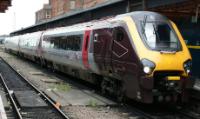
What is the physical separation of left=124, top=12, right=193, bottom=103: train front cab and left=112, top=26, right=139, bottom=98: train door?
127 mm

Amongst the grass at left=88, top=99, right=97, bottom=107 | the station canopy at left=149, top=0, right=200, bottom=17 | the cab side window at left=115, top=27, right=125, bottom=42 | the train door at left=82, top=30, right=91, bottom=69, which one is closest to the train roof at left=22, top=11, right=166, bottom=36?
the train door at left=82, top=30, right=91, bottom=69

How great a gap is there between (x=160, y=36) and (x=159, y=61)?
122cm

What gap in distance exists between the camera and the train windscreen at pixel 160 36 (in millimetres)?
12977

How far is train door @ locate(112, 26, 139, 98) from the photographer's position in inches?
500

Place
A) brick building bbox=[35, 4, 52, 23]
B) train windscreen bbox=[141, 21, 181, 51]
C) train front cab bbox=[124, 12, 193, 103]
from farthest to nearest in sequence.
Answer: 1. brick building bbox=[35, 4, 52, 23]
2. train windscreen bbox=[141, 21, 181, 51]
3. train front cab bbox=[124, 12, 193, 103]

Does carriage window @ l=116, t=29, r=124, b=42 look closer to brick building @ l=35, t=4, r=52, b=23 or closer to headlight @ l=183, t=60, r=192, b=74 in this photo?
headlight @ l=183, t=60, r=192, b=74

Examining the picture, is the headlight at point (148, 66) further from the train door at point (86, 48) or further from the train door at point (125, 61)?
the train door at point (86, 48)

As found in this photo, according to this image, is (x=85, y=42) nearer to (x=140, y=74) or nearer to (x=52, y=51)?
(x=140, y=74)

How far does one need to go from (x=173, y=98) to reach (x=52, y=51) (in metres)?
13.0

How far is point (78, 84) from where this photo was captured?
20344 mm

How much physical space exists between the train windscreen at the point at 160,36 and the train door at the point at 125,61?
0.55m

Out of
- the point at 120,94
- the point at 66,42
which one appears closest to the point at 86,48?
the point at 120,94

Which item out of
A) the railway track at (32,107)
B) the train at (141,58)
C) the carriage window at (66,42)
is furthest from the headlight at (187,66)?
the carriage window at (66,42)

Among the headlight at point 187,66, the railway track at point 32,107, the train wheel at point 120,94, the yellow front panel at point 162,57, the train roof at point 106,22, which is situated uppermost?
the train roof at point 106,22
